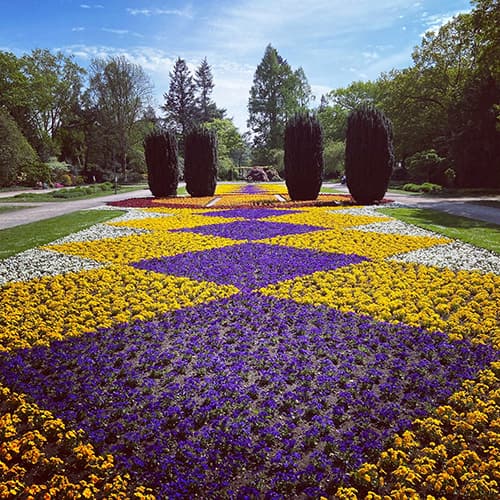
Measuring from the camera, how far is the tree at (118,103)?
4512cm

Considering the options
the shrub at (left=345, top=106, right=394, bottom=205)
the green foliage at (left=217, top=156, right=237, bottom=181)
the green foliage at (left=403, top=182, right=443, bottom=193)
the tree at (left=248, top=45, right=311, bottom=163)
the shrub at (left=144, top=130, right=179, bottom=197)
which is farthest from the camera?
the tree at (left=248, top=45, right=311, bottom=163)

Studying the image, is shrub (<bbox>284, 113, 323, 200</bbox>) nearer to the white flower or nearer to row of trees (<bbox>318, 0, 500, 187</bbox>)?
row of trees (<bbox>318, 0, 500, 187</bbox>)

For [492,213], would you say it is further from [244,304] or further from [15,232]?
[15,232]

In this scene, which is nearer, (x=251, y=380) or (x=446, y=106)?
(x=251, y=380)

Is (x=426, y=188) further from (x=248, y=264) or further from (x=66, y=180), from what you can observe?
(x=66, y=180)

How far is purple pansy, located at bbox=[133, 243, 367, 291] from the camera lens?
6516 millimetres

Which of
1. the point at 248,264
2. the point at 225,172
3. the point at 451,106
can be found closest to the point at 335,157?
the point at 225,172

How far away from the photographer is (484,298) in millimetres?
5367

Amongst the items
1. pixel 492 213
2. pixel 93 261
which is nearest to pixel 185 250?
pixel 93 261

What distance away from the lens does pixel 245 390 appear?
10.9ft

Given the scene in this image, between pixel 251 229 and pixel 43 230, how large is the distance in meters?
5.49

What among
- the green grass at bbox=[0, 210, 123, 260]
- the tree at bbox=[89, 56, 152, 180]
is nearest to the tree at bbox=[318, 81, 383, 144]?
the tree at bbox=[89, 56, 152, 180]

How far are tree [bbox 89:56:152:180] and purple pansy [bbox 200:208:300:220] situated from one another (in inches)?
1307

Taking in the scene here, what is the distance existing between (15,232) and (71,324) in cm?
751
